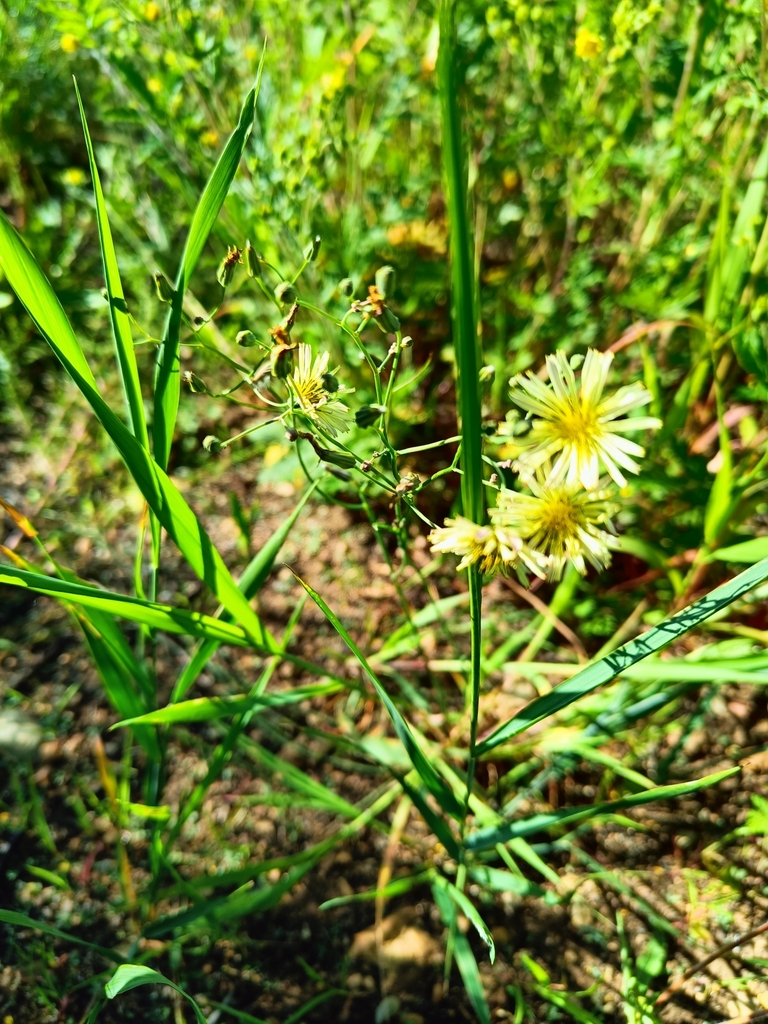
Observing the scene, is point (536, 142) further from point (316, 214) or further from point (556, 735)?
point (556, 735)

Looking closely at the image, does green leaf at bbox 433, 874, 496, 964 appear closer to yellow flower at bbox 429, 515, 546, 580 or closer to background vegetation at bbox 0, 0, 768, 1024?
background vegetation at bbox 0, 0, 768, 1024

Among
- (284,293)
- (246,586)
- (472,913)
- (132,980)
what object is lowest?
(132,980)

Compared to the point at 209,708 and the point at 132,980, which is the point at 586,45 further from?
the point at 132,980

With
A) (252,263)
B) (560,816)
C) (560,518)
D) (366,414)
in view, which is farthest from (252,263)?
(560,816)

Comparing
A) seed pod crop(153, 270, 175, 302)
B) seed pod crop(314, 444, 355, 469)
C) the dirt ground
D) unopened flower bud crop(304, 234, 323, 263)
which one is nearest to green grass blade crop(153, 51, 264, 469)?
seed pod crop(153, 270, 175, 302)

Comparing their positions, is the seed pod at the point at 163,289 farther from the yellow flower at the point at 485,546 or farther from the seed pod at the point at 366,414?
the yellow flower at the point at 485,546

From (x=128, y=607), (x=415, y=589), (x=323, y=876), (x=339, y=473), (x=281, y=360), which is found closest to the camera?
(x=281, y=360)
